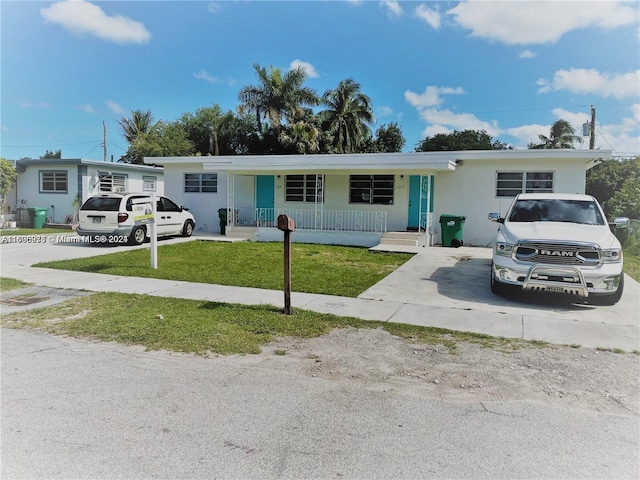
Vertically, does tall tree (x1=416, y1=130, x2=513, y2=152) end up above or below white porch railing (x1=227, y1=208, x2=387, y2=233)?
above

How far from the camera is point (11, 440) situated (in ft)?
10.7

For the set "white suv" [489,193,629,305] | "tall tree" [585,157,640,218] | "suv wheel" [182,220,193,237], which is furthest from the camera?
"tall tree" [585,157,640,218]

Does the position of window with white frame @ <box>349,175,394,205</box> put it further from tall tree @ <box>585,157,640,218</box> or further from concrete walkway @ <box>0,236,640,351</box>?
tall tree @ <box>585,157,640,218</box>

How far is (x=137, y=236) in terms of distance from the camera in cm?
1513

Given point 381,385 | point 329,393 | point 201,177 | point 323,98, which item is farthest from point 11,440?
point 323,98

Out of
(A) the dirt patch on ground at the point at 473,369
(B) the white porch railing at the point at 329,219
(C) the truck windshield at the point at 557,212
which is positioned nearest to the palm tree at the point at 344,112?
(B) the white porch railing at the point at 329,219

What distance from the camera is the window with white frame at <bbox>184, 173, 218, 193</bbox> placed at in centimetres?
2005

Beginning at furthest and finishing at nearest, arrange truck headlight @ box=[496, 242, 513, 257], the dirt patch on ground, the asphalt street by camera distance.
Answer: truck headlight @ box=[496, 242, 513, 257] → the dirt patch on ground → the asphalt street

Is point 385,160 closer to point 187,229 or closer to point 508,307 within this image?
point 187,229

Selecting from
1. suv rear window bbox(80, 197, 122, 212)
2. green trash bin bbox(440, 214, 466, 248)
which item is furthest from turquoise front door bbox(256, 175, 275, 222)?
green trash bin bbox(440, 214, 466, 248)

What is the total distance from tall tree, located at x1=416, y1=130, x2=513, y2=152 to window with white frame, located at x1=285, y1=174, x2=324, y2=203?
3195 cm

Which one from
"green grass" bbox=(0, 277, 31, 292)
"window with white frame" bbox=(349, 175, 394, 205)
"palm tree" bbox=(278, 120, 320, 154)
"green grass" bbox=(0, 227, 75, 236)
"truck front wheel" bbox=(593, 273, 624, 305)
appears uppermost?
"palm tree" bbox=(278, 120, 320, 154)

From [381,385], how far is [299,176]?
14.9 metres

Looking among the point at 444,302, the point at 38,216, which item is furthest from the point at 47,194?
the point at 444,302
